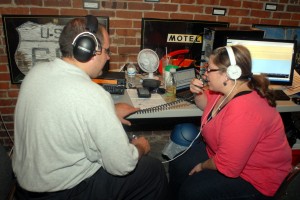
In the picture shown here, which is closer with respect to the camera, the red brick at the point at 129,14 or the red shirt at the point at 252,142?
the red shirt at the point at 252,142

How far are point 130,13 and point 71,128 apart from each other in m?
1.50

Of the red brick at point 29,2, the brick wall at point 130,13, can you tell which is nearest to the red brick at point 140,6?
the brick wall at point 130,13

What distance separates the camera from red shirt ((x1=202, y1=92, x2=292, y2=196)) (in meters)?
1.27

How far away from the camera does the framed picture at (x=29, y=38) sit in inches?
81.4

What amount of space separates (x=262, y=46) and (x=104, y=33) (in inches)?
56.3

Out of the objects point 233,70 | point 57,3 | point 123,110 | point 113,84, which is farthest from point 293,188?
point 57,3

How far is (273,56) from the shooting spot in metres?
2.11

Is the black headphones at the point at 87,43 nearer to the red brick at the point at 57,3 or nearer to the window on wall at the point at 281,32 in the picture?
the red brick at the point at 57,3

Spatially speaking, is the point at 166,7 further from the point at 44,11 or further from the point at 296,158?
the point at 296,158

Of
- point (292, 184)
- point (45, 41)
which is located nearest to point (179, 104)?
point (292, 184)

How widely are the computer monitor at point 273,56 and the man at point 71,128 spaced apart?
1.35 metres

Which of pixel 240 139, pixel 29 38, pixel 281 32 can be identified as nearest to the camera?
pixel 240 139

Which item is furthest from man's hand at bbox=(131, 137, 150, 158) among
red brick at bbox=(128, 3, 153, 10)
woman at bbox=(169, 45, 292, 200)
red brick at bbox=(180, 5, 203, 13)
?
red brick at bbox=(180, 5, 203, 13)

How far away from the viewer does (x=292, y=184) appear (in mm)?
1017
